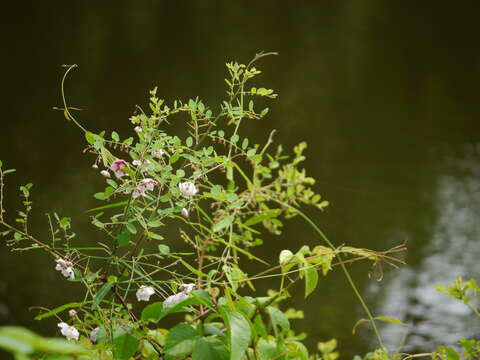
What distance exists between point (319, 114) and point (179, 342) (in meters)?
4.35

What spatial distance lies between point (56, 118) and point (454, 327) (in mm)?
2752

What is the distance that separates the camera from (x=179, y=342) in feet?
2.39

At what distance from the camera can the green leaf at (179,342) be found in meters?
0.72

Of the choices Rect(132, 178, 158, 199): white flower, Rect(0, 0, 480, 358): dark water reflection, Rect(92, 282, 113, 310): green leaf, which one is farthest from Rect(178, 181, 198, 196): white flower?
Rect(0, 0, 480, 358): dark water reflection

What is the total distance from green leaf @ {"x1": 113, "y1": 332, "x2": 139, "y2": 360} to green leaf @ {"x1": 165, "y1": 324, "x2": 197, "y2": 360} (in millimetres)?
44

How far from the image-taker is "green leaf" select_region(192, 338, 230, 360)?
2.33 ft

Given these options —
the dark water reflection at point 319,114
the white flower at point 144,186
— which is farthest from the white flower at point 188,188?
the dark water reflection at point 319,114

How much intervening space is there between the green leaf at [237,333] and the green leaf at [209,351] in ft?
0.10

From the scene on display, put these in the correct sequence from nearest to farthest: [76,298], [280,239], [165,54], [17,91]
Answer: [76,298], [280,239], [17,91], [165,54]

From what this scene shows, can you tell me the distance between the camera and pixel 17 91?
4.46 meters

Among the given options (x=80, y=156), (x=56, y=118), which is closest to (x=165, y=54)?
(x=56, y=118)

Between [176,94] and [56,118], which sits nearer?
[56,118]

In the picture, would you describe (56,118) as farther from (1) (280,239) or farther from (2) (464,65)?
(2) (464,65)

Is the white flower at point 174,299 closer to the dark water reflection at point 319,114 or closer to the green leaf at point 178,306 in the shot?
the green leaf at point 178,306
